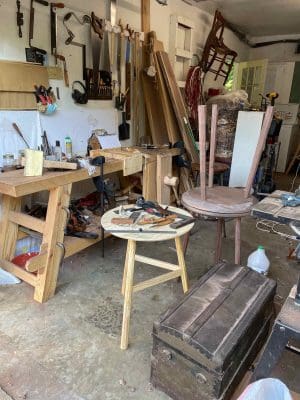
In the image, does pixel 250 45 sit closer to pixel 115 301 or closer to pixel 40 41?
pixel 40 41

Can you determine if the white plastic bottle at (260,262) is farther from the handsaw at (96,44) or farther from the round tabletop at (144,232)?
the handsaw at (96,44)

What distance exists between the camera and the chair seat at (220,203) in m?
1.66

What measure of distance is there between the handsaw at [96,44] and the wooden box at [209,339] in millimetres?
2021

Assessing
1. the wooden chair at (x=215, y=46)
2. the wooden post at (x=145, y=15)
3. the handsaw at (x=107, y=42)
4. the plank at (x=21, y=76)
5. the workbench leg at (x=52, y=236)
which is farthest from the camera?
the wooden chair at (x=215, y=46)

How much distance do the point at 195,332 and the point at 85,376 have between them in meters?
0.61

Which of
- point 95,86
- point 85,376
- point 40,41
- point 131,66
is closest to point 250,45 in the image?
point 131,66

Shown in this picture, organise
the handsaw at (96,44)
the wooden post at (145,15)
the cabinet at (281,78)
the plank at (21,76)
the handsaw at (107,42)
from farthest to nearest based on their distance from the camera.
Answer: the cabinet at (281,78) → the wooden post at (145,15) → the handsaw at (107,42) → the handsaw at (96,44) → the plank at (21,76)

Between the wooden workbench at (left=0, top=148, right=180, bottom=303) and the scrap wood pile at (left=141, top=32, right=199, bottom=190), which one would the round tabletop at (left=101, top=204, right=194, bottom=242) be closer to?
the wooden workbench at (left=0, top=148, right=180, bottom=303)

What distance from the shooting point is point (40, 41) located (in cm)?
222

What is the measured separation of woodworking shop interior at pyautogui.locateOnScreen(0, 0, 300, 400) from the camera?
1.27 metres

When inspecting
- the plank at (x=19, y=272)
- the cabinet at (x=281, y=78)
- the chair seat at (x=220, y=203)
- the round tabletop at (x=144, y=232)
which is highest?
the cabinet at (x=281, y=78)

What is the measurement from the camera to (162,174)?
9.03 feet

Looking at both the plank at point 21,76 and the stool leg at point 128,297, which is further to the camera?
the plank at point 21,76

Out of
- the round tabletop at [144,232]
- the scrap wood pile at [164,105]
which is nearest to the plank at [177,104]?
the scrap wood pile at [164,105]
